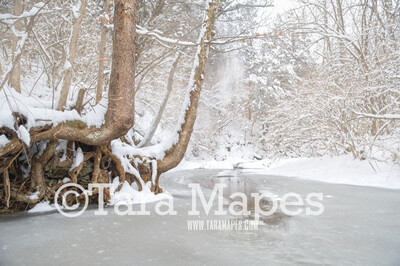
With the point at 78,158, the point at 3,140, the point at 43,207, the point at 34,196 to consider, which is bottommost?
the point at 43,207

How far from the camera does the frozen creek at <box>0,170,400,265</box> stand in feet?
7.41

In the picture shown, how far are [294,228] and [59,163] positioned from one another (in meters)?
4.08

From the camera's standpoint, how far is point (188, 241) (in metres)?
2.73

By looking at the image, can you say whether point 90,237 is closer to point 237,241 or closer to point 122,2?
point 237,241

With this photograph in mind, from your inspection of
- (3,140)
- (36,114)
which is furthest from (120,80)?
(3,140)

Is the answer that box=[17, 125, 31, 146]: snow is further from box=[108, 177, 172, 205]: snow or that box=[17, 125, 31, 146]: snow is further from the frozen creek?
box=[108, 177, 172, 205]: snow

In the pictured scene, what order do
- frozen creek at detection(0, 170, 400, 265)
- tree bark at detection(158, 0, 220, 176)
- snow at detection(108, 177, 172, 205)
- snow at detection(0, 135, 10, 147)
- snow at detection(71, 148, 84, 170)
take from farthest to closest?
tree bark at detection(158, 0, 220, 176) < snow at detection(108, 177, 172, 205) < snow at detection(71, 148, 84, 170) < snow at detection(0, 135, 10, 147) < frozen creek at detection(0, 170, 400, 265)

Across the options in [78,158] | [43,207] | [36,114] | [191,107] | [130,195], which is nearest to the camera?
[36,114]

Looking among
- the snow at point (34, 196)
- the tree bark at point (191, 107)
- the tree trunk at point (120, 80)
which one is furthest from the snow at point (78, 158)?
the tree bark at point (191, 107)

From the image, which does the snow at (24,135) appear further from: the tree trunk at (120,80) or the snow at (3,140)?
A: the tree trunk at (120,80)

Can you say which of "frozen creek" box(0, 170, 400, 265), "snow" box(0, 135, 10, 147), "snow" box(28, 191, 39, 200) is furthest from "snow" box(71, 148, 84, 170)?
"snow" box(0, 135, 10, 147)

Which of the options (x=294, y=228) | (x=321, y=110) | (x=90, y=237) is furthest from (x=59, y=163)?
(x=321, y=110)

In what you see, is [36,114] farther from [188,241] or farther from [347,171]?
[347,171]

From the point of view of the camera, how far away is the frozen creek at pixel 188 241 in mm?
2260
